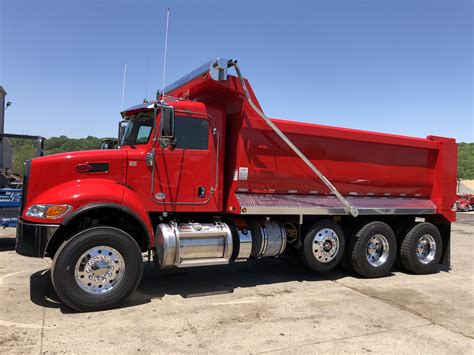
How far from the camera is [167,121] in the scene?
228 inches

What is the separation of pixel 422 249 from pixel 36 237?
23.4ft

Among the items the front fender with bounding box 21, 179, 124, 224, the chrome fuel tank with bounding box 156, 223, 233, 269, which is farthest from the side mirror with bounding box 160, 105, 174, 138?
the chrome fuel tank with bounding box 156, 223, 233, 269

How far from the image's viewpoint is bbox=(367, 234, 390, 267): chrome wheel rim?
7.87 metres

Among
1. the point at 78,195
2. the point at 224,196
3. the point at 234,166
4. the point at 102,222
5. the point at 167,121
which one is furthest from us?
the point at 224,196

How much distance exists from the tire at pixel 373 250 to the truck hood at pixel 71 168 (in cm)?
434

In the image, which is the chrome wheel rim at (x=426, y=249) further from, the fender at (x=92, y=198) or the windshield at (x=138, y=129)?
the windshield at (x=138, y=129)

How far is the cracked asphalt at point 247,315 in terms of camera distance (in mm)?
4371

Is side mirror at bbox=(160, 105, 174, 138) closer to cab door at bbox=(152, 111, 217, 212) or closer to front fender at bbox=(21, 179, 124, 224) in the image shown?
cab door at bbox=(152, 111, 217, 212)

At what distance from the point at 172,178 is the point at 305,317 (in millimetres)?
2695

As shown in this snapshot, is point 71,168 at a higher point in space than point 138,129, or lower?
lower

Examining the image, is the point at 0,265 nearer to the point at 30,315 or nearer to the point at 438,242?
the point at 30,315

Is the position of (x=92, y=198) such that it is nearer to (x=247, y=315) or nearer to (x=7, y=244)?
(x=247, y=315)

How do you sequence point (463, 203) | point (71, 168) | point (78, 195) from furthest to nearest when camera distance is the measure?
point (463, 203) < point (71, 168) < point (78, 195)

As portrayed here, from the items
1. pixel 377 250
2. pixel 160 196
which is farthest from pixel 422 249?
pixel 160 196
